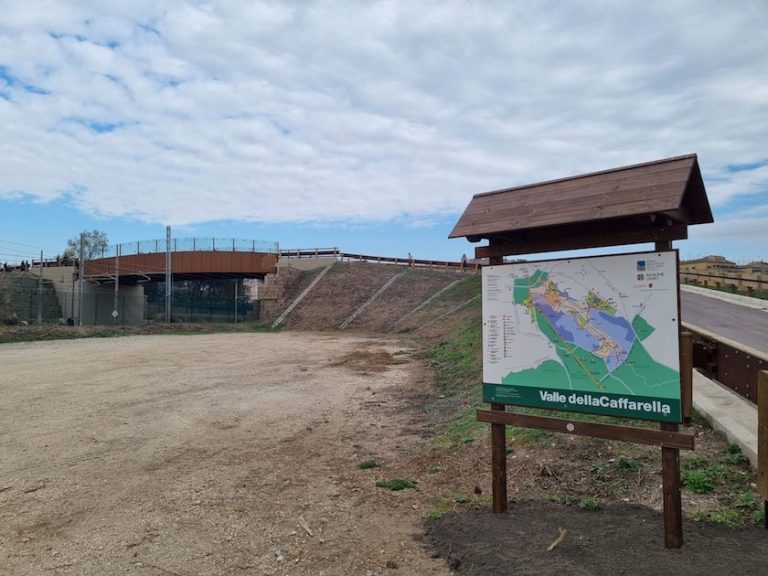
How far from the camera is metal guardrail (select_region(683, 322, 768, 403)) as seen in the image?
413cm

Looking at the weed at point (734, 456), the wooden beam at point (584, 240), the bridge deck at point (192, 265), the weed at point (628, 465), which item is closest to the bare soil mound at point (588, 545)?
the weed at point (628, 465)

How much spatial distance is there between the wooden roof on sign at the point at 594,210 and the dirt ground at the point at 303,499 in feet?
7.33

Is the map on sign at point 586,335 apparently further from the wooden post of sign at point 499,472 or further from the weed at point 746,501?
the weed at point 746,501

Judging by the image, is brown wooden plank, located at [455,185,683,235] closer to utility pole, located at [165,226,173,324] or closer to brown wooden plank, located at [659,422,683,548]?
brown wooden plank, located at [659,422,683,548]

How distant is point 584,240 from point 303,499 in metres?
3.70

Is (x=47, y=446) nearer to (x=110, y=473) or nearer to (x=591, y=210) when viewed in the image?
(x=110, y=473)

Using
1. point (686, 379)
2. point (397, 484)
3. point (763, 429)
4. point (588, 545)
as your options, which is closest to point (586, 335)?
point (686, 379)

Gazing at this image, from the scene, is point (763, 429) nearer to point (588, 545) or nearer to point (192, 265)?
point (588, 545)

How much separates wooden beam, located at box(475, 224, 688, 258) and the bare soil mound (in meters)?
2.12

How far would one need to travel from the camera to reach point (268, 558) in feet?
13.3

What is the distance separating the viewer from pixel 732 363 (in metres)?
4.31

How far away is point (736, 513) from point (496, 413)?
1.90 m

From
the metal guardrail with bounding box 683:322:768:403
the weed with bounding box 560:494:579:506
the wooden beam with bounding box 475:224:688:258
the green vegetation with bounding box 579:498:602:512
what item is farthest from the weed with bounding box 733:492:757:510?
the wooden beam with bounding box 475:224:688:258

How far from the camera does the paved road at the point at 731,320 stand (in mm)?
13406
